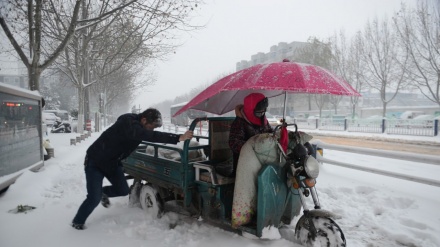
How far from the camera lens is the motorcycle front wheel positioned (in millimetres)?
3070

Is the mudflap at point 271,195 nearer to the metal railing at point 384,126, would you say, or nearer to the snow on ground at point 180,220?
the snow on ground at point 180,220

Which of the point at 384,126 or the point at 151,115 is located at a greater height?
the point at 151,115

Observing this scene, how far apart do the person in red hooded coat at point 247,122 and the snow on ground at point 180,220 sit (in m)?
1.15

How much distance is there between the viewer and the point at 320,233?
10.5 ft

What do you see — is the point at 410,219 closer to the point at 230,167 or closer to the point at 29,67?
the point at 230,167

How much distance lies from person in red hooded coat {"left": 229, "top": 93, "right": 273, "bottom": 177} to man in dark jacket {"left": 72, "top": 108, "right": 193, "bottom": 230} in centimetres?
58

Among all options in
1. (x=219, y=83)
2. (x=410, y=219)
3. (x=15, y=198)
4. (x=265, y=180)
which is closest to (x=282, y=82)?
(x=219, y=83)

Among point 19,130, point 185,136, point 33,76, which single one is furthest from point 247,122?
point 33,76

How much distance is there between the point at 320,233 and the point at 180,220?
208 centimetres

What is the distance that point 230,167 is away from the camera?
12.7 feet

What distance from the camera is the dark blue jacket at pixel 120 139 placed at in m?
3.85

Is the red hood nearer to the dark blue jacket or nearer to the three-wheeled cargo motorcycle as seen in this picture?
the three-wheeled cargo motorcycle

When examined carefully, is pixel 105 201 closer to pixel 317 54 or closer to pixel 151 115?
pixel 151 115

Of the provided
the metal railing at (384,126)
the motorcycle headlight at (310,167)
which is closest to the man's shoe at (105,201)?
the motorcycle headlight at (310,167)
